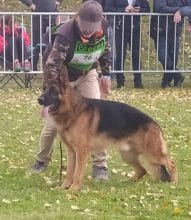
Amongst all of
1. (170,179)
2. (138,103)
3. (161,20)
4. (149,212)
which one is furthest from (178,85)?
(149,212)

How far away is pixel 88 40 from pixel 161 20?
8.60 meters

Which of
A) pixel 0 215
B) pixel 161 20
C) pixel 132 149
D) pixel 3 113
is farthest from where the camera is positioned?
pixel 161 20

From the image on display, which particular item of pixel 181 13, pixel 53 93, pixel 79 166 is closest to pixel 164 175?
pixel 79 166

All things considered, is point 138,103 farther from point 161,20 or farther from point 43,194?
point 43,194

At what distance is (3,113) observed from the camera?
1241 centimetres

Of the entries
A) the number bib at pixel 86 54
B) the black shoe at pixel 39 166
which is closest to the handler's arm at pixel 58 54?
the number bib at pixel 86 54

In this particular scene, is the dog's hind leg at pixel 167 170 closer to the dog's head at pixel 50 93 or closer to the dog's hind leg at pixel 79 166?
the dog's hind leg at pixel 79 166

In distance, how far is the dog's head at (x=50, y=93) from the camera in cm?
713

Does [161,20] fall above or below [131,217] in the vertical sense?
above

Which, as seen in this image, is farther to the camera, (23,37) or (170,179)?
(23,37)

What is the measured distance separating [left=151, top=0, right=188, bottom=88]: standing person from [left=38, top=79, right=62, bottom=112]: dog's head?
8804mm

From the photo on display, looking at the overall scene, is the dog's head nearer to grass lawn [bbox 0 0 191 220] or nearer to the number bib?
the number bib

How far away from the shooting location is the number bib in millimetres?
7520

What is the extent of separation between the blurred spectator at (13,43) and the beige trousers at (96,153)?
291 inches
